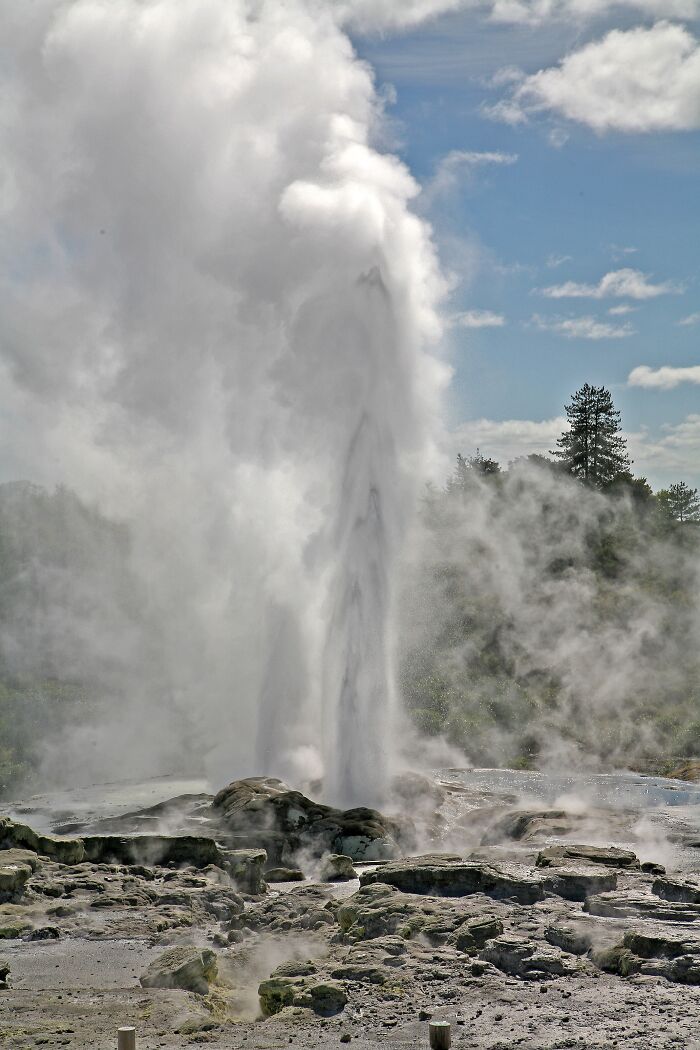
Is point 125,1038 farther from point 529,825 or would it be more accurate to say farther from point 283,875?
point 529,825

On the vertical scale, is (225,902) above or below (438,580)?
below

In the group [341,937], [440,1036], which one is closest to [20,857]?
[341,937]

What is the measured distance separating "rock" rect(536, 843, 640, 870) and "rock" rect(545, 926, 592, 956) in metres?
3.70

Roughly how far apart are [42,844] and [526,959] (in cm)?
976

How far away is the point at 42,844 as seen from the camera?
18.1m

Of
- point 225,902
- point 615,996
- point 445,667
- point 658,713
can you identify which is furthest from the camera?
point 445,667

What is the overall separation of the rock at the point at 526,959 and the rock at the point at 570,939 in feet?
0.60

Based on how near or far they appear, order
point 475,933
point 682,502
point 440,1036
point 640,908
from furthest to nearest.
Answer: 1. point 682,502
2. point 640,908
3. point 475,933
4. point 440,1036

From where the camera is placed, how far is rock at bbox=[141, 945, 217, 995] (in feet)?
37.9

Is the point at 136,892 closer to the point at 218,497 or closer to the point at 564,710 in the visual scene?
the point at 564,710

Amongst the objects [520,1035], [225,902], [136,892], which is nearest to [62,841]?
[136,892]

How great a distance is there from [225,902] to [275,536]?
22145 millimetres

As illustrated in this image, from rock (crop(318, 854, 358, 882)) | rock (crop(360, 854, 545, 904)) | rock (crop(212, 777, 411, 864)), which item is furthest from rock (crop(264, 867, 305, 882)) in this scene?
rock (crop(360, 854, 545, 904))

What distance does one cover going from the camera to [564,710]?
42156 millimetres
